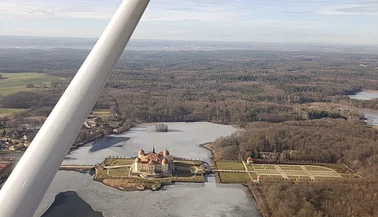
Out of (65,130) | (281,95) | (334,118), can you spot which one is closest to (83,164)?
(65,130)

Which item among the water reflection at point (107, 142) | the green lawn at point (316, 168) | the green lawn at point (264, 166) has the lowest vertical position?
the green lawn at point (316, 168)

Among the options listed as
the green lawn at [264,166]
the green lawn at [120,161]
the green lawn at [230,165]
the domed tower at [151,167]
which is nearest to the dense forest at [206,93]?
the green lawn at [120,161]

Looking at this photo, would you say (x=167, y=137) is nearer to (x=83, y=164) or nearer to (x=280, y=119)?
(x=83, y=164)

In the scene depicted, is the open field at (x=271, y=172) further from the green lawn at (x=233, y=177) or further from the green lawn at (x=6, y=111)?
the green lawn at (x=6, y=111)

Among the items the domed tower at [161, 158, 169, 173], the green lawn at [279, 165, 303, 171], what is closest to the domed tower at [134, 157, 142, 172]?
the domed tower at [161, 158, 169, 173]

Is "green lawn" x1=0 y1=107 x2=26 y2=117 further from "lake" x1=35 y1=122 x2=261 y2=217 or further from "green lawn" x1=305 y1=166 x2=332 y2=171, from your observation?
"green lawn" x1=305 y1=166 x2=332 y2=171

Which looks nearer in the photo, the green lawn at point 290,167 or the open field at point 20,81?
the green lawn at point 290,167
